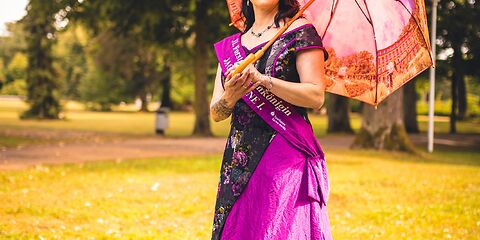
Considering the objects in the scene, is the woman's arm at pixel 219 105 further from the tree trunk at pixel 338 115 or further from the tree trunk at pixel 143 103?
the tree trunk at pixel 143 103

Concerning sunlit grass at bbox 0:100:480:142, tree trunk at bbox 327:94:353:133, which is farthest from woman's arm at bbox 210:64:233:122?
tree trunk at bbox 327:94:353:133

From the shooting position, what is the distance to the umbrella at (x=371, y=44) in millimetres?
3756

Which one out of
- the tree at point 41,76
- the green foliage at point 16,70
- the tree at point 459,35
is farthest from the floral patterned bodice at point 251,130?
the green foliage at point 16,70

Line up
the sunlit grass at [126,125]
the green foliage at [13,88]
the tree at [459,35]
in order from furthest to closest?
the green foliage at [13,88] → the sunlit grass at [126,125] → the tree at [459,35]

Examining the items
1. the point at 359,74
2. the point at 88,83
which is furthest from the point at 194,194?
the point at 88,83

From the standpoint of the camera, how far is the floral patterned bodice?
310 cm

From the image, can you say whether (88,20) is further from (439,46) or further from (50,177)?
(439,46)

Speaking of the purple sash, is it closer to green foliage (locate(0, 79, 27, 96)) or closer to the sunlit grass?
the sunlit grass

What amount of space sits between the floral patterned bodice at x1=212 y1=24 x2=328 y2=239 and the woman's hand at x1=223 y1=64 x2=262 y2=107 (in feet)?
0.64

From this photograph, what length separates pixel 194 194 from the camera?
10000mm

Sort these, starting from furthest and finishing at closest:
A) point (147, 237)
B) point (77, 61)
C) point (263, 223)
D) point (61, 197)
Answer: point (77, 61)
point (61, 197)
point (147, 237)
point (263, 223)

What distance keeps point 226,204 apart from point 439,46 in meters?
26.5

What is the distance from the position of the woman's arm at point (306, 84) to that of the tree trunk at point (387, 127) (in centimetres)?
1661

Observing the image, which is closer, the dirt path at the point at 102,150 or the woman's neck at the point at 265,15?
the woman's neck at the point at 265,15
